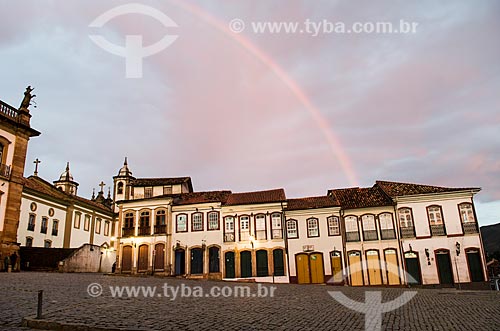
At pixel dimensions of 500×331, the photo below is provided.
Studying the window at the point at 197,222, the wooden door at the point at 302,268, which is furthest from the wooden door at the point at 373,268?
the window at the point at 197,222

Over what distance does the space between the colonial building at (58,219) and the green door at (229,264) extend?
19.1 meters

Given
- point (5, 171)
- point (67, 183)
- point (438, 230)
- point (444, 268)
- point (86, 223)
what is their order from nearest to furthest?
point (5, 171) → point (444, 268) → point (438, 230) → point (86, 223) → point (67, 183)

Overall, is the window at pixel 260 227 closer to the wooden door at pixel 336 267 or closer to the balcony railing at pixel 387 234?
the wooden door at pixel 336 267

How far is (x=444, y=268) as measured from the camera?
3162 cm

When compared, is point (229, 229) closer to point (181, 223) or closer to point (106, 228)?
point (181, 223)

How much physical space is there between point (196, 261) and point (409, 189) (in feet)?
65.3

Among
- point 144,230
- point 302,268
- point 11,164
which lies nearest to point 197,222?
point 144,230

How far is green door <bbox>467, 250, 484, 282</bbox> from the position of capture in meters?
30.8

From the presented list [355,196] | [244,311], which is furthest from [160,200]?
[244,311]

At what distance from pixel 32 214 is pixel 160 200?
12822 mm

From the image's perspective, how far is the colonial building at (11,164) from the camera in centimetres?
2736

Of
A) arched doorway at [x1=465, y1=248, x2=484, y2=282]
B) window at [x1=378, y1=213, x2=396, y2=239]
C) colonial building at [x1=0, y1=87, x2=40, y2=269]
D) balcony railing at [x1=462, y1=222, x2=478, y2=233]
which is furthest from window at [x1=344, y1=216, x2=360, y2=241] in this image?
colonial building at [x1=0, y1=87, x2=40, y2=269]

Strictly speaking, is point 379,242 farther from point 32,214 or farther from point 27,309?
point 32,214

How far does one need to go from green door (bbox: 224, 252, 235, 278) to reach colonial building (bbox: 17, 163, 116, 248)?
19.1 metres
